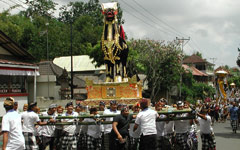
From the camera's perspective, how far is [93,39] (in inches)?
2237

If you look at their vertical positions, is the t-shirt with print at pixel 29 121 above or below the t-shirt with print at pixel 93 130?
above

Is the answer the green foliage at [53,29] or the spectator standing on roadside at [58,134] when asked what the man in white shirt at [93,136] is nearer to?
the spectator standing on roadside at [58,134]

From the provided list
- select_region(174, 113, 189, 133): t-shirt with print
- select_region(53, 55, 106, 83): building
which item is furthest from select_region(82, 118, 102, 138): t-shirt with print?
select_region(53, 55, 106, 83): building

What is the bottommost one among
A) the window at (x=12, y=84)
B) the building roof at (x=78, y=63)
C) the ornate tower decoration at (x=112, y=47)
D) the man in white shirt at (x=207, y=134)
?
the man in white shirt at (x=207, y=134)

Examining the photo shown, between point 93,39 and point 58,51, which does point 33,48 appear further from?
point 93,39

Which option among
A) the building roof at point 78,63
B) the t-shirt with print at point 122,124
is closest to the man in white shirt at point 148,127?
the t-shirt with print at point 122,124

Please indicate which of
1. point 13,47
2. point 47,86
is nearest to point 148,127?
point 13,47

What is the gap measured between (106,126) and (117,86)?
23.7 ft

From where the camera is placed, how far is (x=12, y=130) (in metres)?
6.30

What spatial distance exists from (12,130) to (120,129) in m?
2.73

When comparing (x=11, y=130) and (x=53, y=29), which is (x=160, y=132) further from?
(x=53, y=29)

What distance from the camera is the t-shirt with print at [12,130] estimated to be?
20.5ft

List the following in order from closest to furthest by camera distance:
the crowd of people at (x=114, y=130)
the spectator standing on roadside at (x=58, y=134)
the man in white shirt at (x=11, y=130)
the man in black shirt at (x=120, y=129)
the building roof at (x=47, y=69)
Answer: the man in white shirt at (x=11, y=130) < the crowd of people at (x=114, y=130) < the man in black shirt at (x=120, y=129) < the spectator standing on roadside at (x=58, y=134) < the building roof at (x=47, y=69)

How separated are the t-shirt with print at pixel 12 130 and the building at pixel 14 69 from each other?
15448 mm
